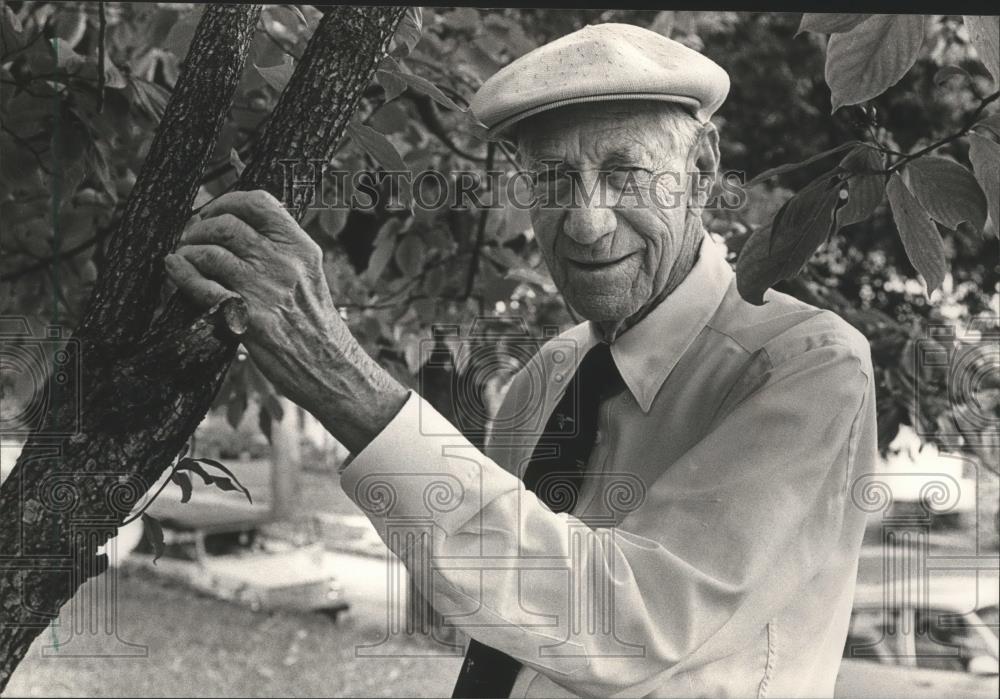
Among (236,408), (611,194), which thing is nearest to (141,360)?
(611,194)

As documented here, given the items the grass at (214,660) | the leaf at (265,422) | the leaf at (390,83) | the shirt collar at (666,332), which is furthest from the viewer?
the grass at (214,660)

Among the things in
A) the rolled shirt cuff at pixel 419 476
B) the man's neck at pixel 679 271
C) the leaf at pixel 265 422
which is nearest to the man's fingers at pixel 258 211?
the rolled shirt cuff at pixel 419 476

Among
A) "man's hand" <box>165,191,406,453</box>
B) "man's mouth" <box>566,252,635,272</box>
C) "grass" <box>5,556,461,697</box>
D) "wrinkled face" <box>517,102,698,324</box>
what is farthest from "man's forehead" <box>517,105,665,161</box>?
"grass" <box>5,556,461,697</box>

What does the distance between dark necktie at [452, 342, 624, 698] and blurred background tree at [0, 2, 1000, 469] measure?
18cm

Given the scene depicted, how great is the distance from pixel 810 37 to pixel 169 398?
2.11 meters

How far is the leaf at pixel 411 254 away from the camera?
216 centimetres

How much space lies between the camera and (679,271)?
1.38m

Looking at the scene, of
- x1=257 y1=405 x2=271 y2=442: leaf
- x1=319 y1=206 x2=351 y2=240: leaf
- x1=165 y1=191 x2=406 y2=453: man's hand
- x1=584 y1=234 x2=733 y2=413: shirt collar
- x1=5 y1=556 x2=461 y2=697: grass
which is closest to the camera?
x1=165 y1=191 x2=406 y2=453: man's hand

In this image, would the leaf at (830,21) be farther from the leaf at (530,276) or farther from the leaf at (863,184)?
the leaf at (530,276)

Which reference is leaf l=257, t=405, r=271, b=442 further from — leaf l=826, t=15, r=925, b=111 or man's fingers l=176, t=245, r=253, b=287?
leaf l=826, t=15, r=925, b=111

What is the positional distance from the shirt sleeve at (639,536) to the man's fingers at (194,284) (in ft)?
0.76

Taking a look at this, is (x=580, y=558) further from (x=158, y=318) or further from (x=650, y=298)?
(x=158, y=318)

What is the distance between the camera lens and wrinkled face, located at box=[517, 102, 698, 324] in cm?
129

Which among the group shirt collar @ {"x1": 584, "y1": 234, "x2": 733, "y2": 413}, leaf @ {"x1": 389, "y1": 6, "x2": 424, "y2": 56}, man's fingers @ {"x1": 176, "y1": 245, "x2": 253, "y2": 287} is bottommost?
shirt collar @ {"x1": 584, "y1": 234, "x2": 733, "y2": 413}
